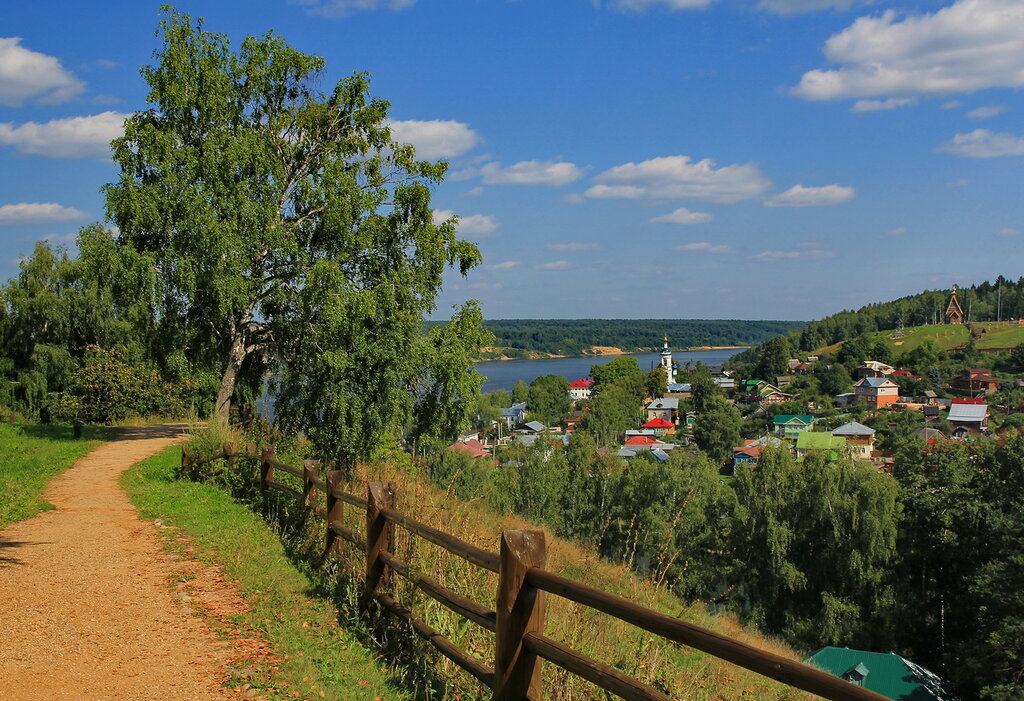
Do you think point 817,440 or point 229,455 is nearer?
point 229,455

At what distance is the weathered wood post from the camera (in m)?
7.56

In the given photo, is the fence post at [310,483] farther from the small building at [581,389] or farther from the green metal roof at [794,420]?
the small building at [581,389]

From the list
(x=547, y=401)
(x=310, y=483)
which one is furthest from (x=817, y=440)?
(x=310, y=483)

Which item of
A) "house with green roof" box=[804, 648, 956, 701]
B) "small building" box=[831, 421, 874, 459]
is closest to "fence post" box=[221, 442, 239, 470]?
"house with green roof" box=[804, 648, 956, 701]

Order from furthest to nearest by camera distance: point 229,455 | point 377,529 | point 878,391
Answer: point 878,391 → point 229,455 → point 377,529

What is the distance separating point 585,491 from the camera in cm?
4953

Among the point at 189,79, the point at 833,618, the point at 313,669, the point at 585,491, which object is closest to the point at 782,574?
the point at 833,618

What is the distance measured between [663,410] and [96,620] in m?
132

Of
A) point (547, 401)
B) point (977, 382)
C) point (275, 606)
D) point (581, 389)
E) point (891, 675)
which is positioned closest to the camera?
point (275, 606)

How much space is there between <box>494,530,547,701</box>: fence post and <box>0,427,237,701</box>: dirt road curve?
187 centimetres

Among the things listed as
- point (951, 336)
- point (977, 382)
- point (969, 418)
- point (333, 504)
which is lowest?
point (969, 418)

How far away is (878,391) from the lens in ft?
435

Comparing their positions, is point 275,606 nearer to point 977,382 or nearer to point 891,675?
point 891,675

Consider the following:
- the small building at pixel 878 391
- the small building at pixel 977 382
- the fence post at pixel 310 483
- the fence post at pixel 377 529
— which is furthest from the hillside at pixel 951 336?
the fence post at pixel 377 529
